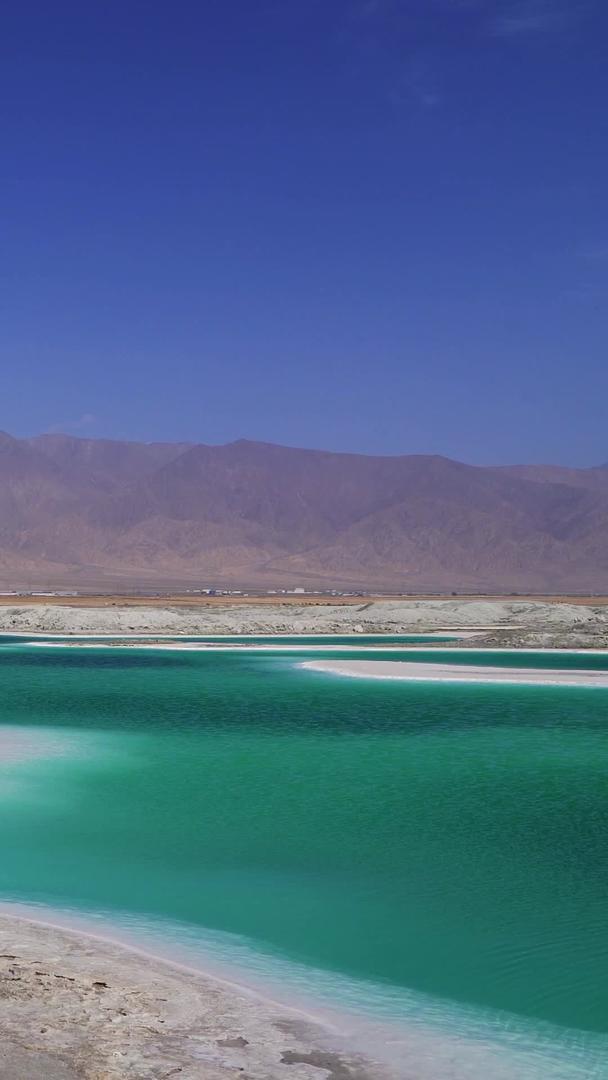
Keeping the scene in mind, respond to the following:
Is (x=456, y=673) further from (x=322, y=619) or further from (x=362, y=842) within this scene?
(x=322, y=619)

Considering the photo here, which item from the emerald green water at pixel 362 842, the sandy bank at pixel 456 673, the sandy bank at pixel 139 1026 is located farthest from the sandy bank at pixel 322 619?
the sandy bank at pixel 139 1026

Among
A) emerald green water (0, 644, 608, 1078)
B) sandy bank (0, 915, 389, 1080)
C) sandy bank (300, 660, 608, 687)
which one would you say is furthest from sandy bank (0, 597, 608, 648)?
sandy bank (0, 915, 389, 1080)

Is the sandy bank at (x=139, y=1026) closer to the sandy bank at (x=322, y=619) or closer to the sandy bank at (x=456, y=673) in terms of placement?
the sandy bank at (x=456, y=673)

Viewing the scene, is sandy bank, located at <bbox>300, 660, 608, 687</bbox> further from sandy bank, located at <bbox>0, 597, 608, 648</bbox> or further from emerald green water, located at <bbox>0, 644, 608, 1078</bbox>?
sandy bank, located at <bbox>0, 597, 608, 648</bbox>

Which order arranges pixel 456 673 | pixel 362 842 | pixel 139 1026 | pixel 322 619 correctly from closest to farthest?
pixel 139 1026 → pixel 362 842 → pixel 456 673 → pixel 322 619

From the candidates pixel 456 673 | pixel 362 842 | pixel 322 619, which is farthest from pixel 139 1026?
pixel 322 619

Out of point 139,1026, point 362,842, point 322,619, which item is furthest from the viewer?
point 322,619

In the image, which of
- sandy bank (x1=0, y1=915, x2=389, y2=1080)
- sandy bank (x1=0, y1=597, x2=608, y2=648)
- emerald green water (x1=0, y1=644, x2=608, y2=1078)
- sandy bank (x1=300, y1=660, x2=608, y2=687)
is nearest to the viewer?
sandy bank (x1=0, y1=915, x2=389, y2=1080)
